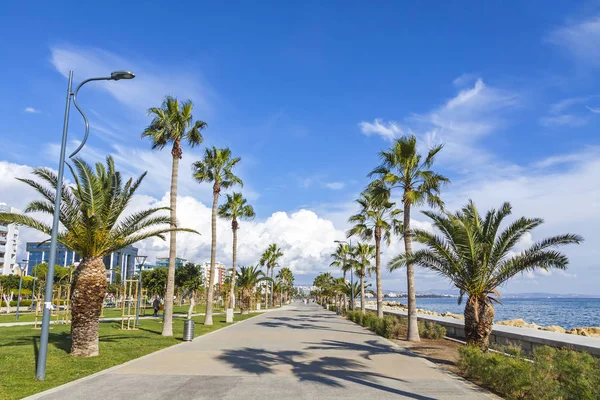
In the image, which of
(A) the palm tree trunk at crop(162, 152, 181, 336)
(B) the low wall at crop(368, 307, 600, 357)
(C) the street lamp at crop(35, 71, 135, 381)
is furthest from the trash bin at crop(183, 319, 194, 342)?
(B) the low wall at crop(368, 307, 600, 357)

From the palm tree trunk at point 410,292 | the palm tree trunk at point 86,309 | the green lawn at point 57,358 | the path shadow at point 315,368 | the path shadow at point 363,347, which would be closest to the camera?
the green lawn at point 57,358

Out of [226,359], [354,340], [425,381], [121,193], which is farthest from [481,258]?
[121,193]

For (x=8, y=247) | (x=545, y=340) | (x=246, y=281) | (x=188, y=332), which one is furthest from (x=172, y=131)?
(x=8, y=247)

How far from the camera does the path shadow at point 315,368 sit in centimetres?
998

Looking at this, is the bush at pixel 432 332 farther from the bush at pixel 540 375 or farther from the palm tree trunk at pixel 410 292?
the bush at pixel 540 375

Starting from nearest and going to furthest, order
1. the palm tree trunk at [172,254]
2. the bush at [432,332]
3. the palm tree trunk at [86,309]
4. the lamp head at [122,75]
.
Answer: the lamp head at [122,75] < the palm tree trunk at [86,309] < the palm tree trunk at [172,254] < the bush at [432,332]

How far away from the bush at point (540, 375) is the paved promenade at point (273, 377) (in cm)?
47

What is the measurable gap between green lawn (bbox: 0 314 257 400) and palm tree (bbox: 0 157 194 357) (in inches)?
39.9

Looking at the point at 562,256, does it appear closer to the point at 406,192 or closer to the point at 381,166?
the point at 406,192

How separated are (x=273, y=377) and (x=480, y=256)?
Result: 817cm

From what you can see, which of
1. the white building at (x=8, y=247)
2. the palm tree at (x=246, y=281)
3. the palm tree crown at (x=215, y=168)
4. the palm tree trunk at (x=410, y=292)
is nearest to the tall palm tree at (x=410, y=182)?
the palm tree trunk at (x=410, y=292)

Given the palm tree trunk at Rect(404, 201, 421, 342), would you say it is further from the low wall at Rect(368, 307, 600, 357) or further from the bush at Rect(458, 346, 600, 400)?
the bush at Rect(458, 346, 600, 400)

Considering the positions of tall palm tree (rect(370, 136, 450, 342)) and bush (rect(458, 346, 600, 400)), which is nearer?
bush (rect(458, 346, 600, 400))

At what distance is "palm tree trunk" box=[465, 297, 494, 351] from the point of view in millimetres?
13523
